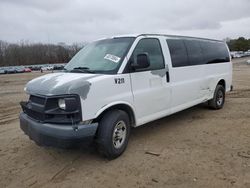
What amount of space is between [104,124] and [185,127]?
105 inches

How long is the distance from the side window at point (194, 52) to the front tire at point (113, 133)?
2.72 metres

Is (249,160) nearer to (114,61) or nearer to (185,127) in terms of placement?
(185,127)

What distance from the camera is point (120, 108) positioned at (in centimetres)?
486

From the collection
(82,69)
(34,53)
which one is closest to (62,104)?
(82,69)

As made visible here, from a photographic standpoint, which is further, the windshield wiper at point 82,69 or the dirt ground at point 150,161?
the windshield wiper at point 82,69

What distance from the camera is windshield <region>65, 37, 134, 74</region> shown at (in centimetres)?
483

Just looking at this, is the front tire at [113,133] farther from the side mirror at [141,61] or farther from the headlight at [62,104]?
the side mirror at [141,61]

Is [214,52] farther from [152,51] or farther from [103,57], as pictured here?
[103,57]

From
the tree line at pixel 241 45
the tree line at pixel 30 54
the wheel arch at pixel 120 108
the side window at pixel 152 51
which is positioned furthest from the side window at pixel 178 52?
the tree line at pixel 241 45

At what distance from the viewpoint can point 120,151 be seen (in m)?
4.78

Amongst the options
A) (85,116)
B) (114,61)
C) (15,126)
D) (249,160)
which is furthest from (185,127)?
(15,126)

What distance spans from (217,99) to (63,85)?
5.44m

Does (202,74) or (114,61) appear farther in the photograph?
(202,74)

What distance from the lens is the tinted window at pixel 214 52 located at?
7418 mm
